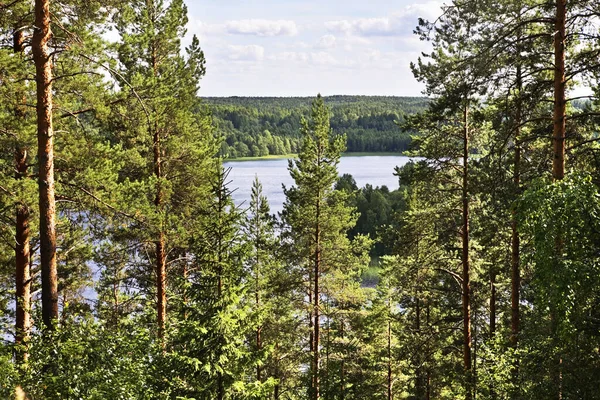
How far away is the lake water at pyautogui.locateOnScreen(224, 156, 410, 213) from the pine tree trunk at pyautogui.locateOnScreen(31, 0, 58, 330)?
36995 mm

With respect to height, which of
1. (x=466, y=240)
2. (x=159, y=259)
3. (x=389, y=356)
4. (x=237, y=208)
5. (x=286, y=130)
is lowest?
(x=389, y=356)

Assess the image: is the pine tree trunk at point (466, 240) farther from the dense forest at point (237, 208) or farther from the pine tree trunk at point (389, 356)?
the pine tree trunk at point (389, 356)

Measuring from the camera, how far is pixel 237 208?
9.95 metres

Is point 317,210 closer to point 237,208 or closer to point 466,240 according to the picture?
point 466,240

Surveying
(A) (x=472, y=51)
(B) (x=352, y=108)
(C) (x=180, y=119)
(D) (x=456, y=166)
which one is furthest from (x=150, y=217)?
(B) (x=352, y=108)

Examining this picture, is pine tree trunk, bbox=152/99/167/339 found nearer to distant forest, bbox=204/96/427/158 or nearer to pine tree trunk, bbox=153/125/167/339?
pine tree trunk, bbox=153/125/167/339

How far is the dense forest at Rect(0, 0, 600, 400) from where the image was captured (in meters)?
6.20

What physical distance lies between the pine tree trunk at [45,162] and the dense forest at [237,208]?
0.02 m

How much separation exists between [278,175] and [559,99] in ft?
274

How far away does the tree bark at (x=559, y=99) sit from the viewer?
7.05 meters

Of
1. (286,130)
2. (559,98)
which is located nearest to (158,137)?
(559,98)

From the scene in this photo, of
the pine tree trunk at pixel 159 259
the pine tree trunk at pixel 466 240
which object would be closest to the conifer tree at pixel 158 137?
the pine tree trunk at pixel 159 259

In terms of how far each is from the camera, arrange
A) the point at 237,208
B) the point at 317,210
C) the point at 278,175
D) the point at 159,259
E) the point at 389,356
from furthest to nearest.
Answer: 1. the point at 278,175
2. the point at 389,356
3. the point at 317,210
4. the point at 159,259
5. the point at 237,208

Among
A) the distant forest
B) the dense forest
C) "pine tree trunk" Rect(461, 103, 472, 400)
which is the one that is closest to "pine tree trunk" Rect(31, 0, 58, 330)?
the dense forest
